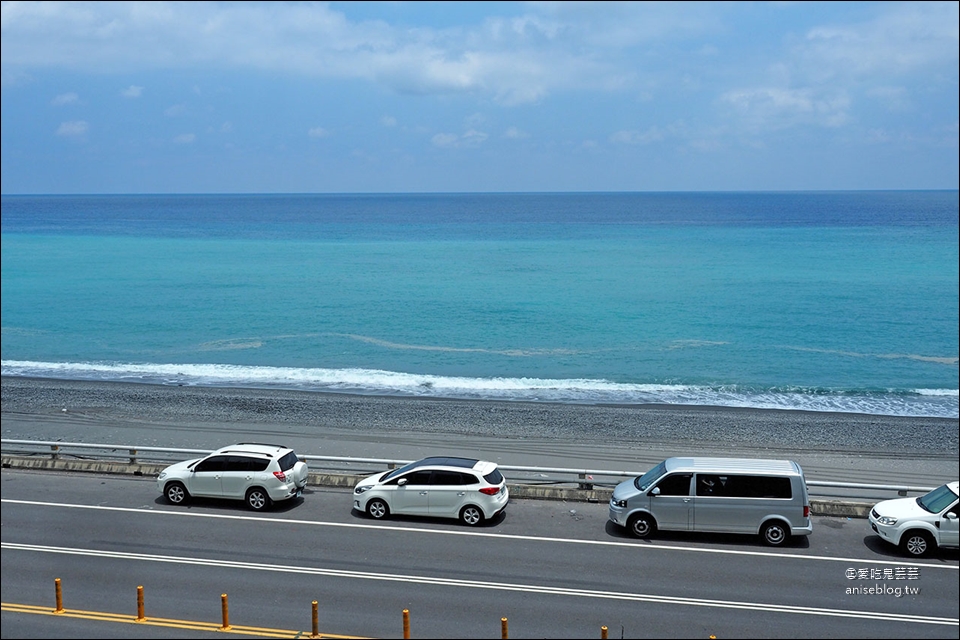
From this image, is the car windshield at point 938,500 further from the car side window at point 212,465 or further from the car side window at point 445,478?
the car side window at point 212,465

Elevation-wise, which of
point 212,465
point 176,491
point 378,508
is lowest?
point 378,508

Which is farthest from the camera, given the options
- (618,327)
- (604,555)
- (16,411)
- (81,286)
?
(81,286)

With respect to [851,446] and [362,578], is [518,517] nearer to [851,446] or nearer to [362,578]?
[362,578]

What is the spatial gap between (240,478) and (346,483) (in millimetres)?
2780

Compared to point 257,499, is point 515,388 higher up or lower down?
higher up

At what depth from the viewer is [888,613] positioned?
Answer: 1255 cm

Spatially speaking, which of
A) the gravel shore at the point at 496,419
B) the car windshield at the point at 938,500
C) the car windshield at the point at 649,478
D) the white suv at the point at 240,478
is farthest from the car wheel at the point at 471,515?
the gravel shore at the point at 496,419

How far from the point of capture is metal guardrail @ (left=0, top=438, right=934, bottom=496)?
1786 cm

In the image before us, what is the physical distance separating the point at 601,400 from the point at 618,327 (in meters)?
20.9

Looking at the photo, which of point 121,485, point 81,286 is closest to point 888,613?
point 121,485

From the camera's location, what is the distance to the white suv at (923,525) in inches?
582

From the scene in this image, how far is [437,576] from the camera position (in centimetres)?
1391

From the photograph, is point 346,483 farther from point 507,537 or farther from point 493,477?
point 507,537

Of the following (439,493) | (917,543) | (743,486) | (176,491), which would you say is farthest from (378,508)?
(917,543)
